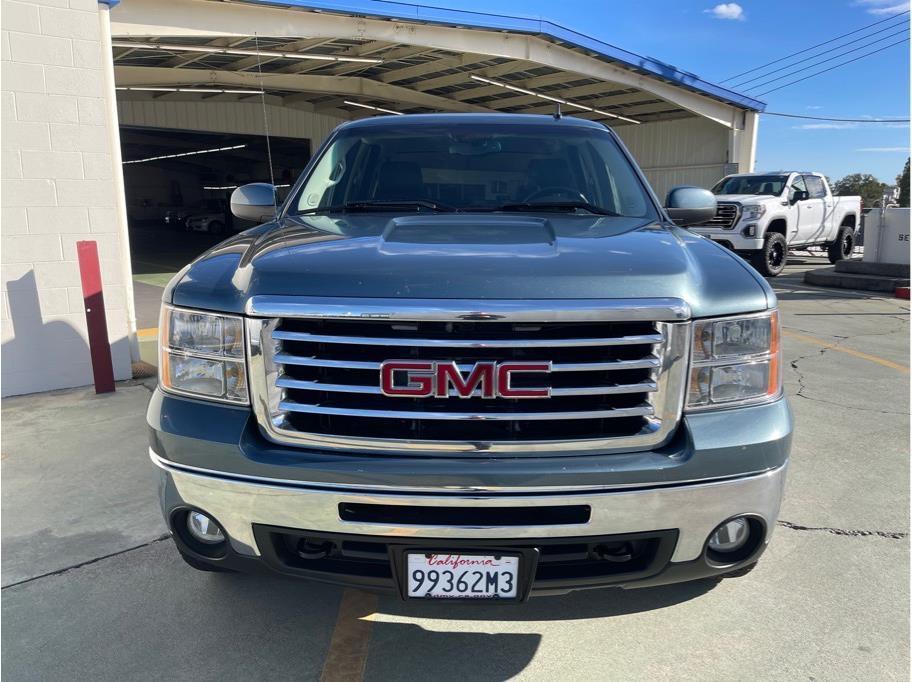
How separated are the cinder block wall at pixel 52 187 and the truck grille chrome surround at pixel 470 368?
14.6ft

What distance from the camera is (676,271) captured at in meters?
2.09

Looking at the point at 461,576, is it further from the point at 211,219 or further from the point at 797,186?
the point at 211,219

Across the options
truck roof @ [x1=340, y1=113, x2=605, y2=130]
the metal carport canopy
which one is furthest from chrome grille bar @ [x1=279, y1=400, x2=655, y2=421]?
the metal carport canopy

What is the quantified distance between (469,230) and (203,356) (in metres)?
1.01

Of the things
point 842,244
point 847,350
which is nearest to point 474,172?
point 847,350

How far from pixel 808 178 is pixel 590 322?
14.6 meters

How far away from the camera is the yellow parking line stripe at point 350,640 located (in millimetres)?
2281

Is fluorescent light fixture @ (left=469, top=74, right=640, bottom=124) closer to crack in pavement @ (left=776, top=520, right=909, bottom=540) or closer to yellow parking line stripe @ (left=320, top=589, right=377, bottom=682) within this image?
crack in pavement @ (left=776, top=520, right=909, bottom=540)

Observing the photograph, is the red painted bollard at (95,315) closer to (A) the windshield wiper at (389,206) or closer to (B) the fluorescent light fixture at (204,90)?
(A) the windshield wiper at (389,206)

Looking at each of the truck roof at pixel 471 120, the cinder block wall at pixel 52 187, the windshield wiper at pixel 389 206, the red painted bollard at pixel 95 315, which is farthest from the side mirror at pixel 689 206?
the cinder block wall at pixel 52 187

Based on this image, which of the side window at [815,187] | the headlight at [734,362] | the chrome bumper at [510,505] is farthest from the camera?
the side window at [815,187]

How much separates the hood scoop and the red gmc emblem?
0.50m

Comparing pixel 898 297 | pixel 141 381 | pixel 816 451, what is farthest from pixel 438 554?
pixel 898 297

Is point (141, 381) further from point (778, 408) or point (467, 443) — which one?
point (778, 408)
